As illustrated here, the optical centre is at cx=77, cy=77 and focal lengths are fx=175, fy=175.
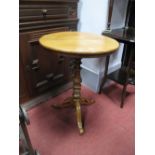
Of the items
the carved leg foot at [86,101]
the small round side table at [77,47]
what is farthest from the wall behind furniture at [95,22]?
the small round side table at [77,47]

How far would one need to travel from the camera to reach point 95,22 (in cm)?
187

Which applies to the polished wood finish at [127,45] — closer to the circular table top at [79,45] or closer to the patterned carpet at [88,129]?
the patterned carpet at [88,129]

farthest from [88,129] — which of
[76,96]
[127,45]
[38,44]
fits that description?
[127,45]

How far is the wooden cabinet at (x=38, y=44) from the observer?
1451mm

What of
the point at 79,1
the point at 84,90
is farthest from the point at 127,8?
the point at 84,90

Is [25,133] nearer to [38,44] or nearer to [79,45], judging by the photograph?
[79,45]

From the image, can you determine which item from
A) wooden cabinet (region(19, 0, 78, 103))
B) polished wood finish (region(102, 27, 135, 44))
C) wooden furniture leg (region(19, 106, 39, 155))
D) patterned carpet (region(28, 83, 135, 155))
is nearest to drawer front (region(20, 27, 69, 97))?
wooden cabinet (region(19, 0, 78, 103))

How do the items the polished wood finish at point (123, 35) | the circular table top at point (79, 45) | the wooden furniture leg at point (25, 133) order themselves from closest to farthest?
the wooden furniture leg at point (25, 133)
the circular table top at point (79, 45)
the polished wood finish at point (123, 35)

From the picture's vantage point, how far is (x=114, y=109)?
180 cm

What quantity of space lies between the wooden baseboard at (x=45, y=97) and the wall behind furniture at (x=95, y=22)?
0.28m

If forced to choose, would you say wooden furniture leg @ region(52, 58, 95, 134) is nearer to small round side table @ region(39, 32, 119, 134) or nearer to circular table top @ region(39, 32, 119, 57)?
small round side table @ region(39, 32, 119, 134)
